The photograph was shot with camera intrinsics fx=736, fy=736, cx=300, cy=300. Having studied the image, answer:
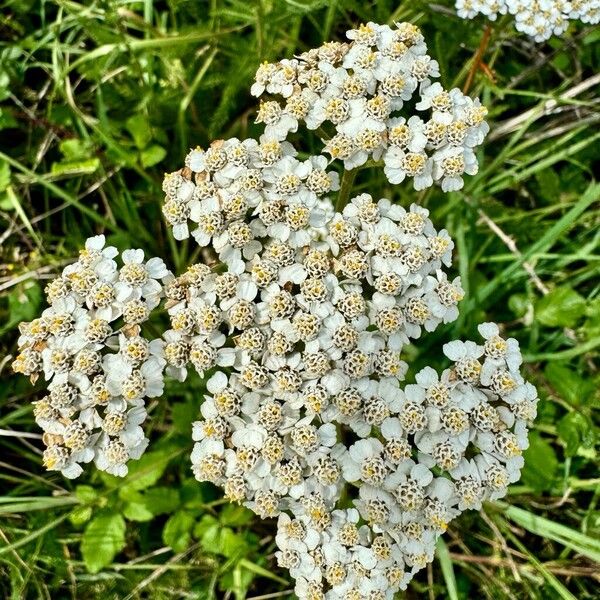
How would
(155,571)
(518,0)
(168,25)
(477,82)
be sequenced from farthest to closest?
(168,25)
(477,82)
(155,571)
(518,0)

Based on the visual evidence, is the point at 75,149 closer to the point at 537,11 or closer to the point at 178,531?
the point at 178,531

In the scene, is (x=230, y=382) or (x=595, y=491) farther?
(x=595, y=491)

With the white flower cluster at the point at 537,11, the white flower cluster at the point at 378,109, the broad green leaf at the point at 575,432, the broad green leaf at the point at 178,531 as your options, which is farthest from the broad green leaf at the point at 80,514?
the white flower cluster at the point at 537,11

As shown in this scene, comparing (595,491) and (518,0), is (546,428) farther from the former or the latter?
(518,0)

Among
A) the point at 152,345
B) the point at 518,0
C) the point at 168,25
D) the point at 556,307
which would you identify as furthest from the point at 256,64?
the point at 556,307

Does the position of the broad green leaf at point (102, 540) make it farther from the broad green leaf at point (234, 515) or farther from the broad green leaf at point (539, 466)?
the broad green leaf at point (539, 466)
